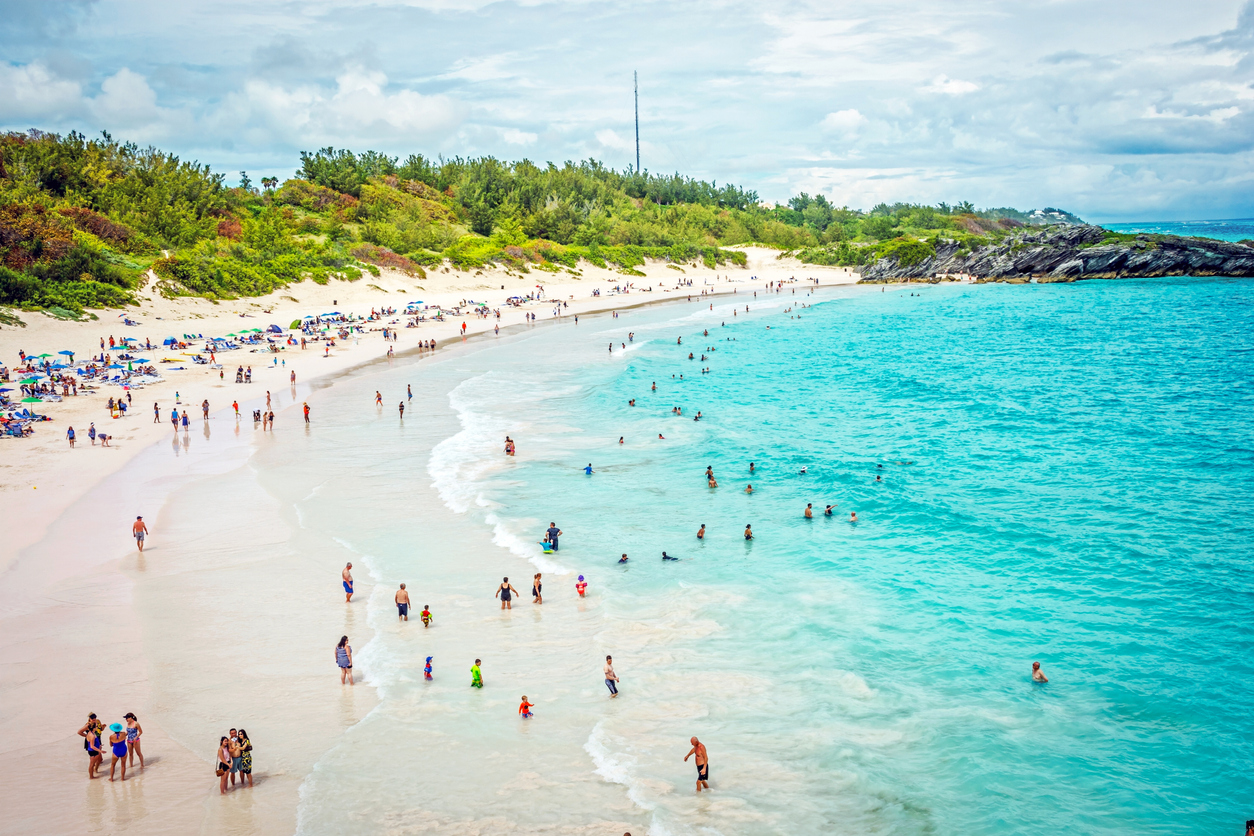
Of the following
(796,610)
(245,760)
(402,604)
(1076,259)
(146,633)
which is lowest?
(796,610)

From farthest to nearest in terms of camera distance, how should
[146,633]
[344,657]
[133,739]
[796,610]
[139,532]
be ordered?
1. [139,532]
2. [796,610]
3. [146,633]
4. [344,657]
5. [133,739]

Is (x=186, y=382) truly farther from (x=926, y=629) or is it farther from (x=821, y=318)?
(x=821, y=318)

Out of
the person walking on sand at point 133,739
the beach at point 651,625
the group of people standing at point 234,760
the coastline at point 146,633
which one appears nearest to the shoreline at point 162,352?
the coastline at point 146,633

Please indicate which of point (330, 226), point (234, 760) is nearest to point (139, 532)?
point (234, 760)

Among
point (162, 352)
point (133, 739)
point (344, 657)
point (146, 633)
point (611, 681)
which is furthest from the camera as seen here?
point (162, 352)

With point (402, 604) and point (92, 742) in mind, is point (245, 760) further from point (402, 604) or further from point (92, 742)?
point (402, 604)

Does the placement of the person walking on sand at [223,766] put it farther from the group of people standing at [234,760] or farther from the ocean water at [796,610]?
the ocean water at [796,610]

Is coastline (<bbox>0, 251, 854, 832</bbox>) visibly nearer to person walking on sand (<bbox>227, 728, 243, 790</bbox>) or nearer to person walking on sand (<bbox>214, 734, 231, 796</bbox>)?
person walking on sand (<bbox>214, 734, 231, 796</bbox>)
